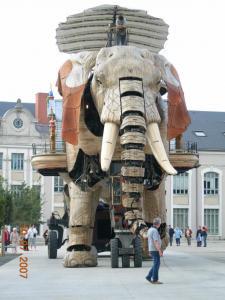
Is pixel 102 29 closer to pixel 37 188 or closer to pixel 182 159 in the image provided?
pixel 182 159

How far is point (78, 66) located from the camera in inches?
802

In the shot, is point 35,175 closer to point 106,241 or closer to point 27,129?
point 27,129

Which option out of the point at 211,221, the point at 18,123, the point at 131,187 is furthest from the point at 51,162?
the point at 211,221

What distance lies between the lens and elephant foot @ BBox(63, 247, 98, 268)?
20055mm

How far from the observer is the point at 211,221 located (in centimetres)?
6519

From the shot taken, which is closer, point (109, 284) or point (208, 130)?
point (109, 284)

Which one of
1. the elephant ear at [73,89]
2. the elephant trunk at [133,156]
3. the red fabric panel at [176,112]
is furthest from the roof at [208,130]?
the elephant trunk at [133,156]

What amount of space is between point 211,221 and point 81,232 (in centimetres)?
4590

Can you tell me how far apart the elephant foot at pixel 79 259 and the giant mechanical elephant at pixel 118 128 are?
0.02 meters

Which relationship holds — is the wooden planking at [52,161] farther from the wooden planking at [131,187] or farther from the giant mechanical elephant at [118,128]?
the wooden planking at [131,187]

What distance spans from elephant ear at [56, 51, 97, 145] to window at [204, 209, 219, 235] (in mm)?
45787

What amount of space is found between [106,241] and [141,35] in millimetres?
6225

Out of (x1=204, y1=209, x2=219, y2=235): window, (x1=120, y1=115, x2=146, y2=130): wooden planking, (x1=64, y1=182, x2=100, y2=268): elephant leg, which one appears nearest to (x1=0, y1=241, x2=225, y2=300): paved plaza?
(x1=64, y1=182, x2=100, y2=268): elephant leg

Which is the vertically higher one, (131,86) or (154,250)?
(131,86)
